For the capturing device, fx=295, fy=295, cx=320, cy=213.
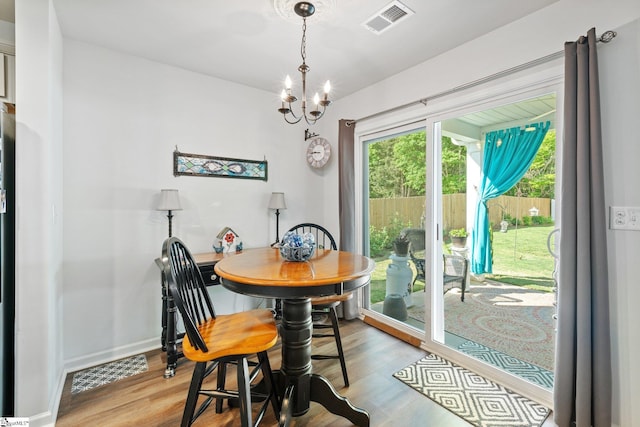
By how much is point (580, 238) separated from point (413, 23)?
66.9 inches

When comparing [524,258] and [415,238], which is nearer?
[524,258]

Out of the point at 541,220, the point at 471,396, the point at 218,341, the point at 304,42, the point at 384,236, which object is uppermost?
the point at 304,42

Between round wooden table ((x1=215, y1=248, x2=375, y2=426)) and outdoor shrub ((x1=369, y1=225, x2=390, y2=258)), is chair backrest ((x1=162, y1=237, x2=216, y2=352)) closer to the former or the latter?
round wooden table ((x1=215, y1=248, x2=375, y2=426))

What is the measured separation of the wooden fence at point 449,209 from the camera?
227 cm

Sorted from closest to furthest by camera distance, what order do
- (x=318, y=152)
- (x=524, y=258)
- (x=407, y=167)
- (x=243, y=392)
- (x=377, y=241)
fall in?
(x=243, y=392) < (x=524, y=258) < (x=407, y=167) < (x=377, y=241) < (x=318, y=152)

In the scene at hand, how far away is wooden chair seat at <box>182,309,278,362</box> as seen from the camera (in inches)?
53.0

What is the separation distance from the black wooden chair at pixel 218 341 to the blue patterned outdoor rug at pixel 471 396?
3.47 ft

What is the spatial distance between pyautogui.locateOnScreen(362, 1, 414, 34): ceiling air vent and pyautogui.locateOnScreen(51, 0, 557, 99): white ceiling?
37mm

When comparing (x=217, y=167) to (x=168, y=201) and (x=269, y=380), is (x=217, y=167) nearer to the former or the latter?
(x=168, y=201)

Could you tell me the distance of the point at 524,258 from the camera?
2.34 metres

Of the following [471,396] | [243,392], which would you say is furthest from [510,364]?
[243,392]

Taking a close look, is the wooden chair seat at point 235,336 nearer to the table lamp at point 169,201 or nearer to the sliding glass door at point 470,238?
the table lamp at point 169,201

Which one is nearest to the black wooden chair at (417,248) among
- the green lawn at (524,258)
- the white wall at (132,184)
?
the green lawn at (524,258)

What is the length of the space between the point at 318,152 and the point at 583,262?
2582mm
